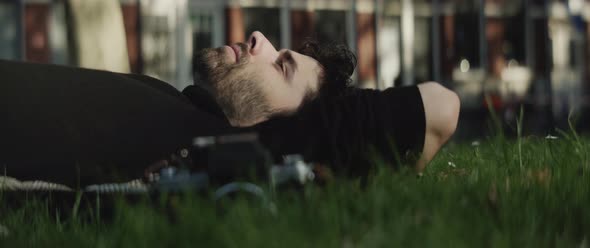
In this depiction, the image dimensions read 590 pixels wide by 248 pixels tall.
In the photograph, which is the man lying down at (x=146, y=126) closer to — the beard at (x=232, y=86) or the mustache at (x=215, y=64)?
the beard at (x=232, y=86)

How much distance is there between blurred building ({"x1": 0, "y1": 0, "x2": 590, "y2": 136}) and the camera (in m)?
15.1

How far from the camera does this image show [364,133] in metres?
2.96

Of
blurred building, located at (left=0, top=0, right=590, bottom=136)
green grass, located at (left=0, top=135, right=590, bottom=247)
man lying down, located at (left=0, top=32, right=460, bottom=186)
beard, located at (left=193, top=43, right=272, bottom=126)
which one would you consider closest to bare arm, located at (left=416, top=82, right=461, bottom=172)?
man lying down, located at (left=0, top=32, right=460, bottom=186)

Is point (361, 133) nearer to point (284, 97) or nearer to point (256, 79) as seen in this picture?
point (284, 97)

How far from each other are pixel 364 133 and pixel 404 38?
1469 centimetres

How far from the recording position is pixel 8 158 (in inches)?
116

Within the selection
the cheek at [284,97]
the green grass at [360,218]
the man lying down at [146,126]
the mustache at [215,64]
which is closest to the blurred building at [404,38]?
the mustache at [215,64]

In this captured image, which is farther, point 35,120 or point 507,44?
point 507,44

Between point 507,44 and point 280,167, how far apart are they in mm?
16805

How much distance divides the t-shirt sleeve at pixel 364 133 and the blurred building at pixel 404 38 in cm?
1138

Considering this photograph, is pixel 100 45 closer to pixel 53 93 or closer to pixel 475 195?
pixel 53 93

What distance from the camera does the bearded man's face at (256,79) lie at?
3.53 metres

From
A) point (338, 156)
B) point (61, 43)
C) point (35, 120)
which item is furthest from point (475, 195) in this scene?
point (61, 43)

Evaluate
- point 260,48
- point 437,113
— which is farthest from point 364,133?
point 260,48
